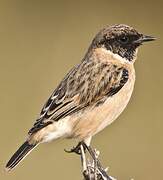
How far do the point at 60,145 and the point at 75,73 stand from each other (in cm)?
213

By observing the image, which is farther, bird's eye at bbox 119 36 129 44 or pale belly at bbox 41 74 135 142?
bird's eye at bbox 119 36 129 44

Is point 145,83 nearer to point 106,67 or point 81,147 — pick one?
point 106,67

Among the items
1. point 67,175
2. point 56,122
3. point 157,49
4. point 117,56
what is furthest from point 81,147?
point 157,49

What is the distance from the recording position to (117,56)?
10328 millimetres

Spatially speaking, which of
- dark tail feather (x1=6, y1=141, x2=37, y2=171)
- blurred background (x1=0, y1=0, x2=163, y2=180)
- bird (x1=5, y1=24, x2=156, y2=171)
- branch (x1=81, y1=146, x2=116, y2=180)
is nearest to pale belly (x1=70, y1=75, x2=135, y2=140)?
bird (x1=5, y1=24, x2=156, y2=171)

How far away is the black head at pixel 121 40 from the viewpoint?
1016 cm

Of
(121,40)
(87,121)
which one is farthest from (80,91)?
(121,40)

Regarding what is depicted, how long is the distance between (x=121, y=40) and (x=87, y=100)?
73cm

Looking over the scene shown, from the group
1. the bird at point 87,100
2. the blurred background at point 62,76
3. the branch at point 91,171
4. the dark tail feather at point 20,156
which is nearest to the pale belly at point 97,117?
the bird at point 87,100

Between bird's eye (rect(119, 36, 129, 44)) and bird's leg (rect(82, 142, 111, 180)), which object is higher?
bird's eye (rect(119, 36, 129, 44))

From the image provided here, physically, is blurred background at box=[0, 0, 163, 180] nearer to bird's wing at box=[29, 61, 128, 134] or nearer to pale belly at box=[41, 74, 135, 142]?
pale belly at box=[41, 74, 135, 142]

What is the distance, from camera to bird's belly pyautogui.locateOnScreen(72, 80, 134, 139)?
9875 mm

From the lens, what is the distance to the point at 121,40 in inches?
404

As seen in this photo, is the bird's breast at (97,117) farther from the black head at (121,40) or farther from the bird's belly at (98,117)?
the black head at (121,40)
